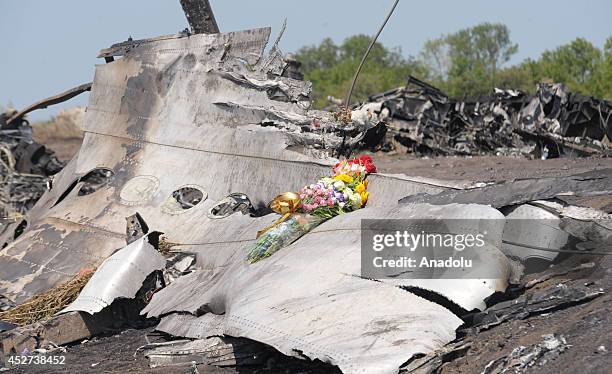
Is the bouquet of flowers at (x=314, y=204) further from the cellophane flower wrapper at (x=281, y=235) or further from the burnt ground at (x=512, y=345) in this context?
the burnt ground at (x=512, y=345)

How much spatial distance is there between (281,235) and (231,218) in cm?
212

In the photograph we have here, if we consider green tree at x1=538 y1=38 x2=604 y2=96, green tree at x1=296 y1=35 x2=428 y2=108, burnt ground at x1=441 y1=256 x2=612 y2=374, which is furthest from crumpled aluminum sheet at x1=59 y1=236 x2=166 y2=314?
green tree at x1=538 y1=38 x2=604 y2=96

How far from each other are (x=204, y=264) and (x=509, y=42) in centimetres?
7325

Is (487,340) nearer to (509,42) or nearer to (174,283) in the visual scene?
(174,283)

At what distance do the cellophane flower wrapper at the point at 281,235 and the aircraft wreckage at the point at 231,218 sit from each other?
0.53ft

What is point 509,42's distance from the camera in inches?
3155

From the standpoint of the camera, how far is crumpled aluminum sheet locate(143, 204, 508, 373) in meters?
6.32

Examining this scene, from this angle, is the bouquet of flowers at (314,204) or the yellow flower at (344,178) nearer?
the bouquet of flowers at (314,204)

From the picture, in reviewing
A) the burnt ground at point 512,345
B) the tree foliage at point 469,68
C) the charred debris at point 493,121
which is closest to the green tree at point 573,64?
the tree foliage at point 469,68

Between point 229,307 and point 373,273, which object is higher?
point 373,273

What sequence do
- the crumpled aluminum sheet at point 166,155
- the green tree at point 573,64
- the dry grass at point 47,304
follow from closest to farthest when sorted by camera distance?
the dry grass at point 47,304
the crumpled aluminum sheet at point 166,155
the green tree at point 573,64

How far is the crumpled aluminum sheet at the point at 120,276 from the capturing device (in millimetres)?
10273

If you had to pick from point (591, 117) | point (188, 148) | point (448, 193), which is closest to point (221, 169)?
point (188, 148)

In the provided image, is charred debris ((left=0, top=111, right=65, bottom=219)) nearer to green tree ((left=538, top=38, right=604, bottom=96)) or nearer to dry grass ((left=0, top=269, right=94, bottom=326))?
dry grass ((left=0, top=269, right=94, bottom=326))
